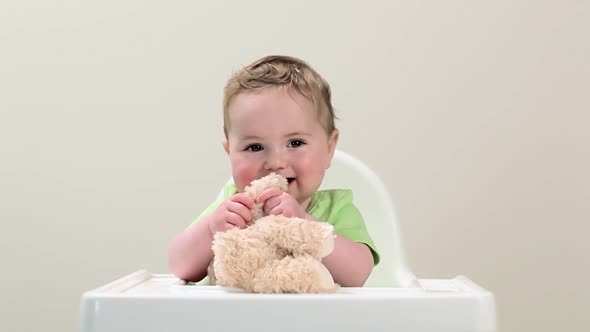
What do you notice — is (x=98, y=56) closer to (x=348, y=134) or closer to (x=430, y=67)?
(x=348, y=134)

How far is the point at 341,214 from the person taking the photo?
1.05m

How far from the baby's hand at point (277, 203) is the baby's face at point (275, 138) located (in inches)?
3.7

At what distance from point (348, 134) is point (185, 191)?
40 centimetres

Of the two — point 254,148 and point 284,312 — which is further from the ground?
point 254,148

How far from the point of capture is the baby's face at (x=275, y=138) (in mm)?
955

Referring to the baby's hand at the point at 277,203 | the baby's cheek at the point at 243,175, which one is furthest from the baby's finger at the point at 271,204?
the baby's cheek at the point at 243,175

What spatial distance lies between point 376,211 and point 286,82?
1.13 ft

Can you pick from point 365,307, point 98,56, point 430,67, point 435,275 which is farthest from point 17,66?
point 365,307

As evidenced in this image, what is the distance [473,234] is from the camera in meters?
1.80

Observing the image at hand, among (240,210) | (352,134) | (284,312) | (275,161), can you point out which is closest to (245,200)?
(240,210)

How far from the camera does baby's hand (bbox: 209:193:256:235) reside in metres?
0.84

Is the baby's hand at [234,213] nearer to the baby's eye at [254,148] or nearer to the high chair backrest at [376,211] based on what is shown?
the baby's eye at [254,148]

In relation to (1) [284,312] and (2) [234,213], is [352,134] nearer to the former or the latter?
(2) [234,213]

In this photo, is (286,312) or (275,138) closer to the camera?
(286,312)
